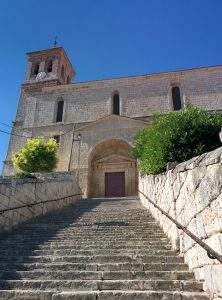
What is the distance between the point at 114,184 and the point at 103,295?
17371 millimetres

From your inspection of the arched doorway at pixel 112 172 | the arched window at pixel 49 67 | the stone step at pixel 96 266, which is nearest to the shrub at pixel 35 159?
the arched doorway at pixel 112 172

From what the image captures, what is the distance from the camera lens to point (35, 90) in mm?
28703

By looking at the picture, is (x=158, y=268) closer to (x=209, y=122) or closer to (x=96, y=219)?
(x=209, y=122)

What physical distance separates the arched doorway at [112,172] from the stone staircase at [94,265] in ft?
42.0

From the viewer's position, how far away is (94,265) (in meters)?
5.41

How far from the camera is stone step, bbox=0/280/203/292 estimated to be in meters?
4.48

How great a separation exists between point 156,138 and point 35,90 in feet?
74.5

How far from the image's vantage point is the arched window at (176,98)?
2391 centimetres

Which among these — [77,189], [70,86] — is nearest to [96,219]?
[77,189]

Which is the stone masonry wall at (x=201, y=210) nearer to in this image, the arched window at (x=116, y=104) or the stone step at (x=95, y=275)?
the stone step at (x=95, y=275)

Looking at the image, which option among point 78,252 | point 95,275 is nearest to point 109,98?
point 78,252

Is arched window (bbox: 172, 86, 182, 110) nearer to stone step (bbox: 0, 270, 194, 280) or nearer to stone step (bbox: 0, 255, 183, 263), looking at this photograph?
stone step (bbox: 0, 255, 183, 263)

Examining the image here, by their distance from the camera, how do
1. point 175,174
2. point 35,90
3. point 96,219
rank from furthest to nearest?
point 35,90 → point 96,219 → point 175,174

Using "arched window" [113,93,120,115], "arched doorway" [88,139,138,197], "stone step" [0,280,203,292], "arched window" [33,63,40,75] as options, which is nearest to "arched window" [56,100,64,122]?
"arched window" [113,93,120,115]
